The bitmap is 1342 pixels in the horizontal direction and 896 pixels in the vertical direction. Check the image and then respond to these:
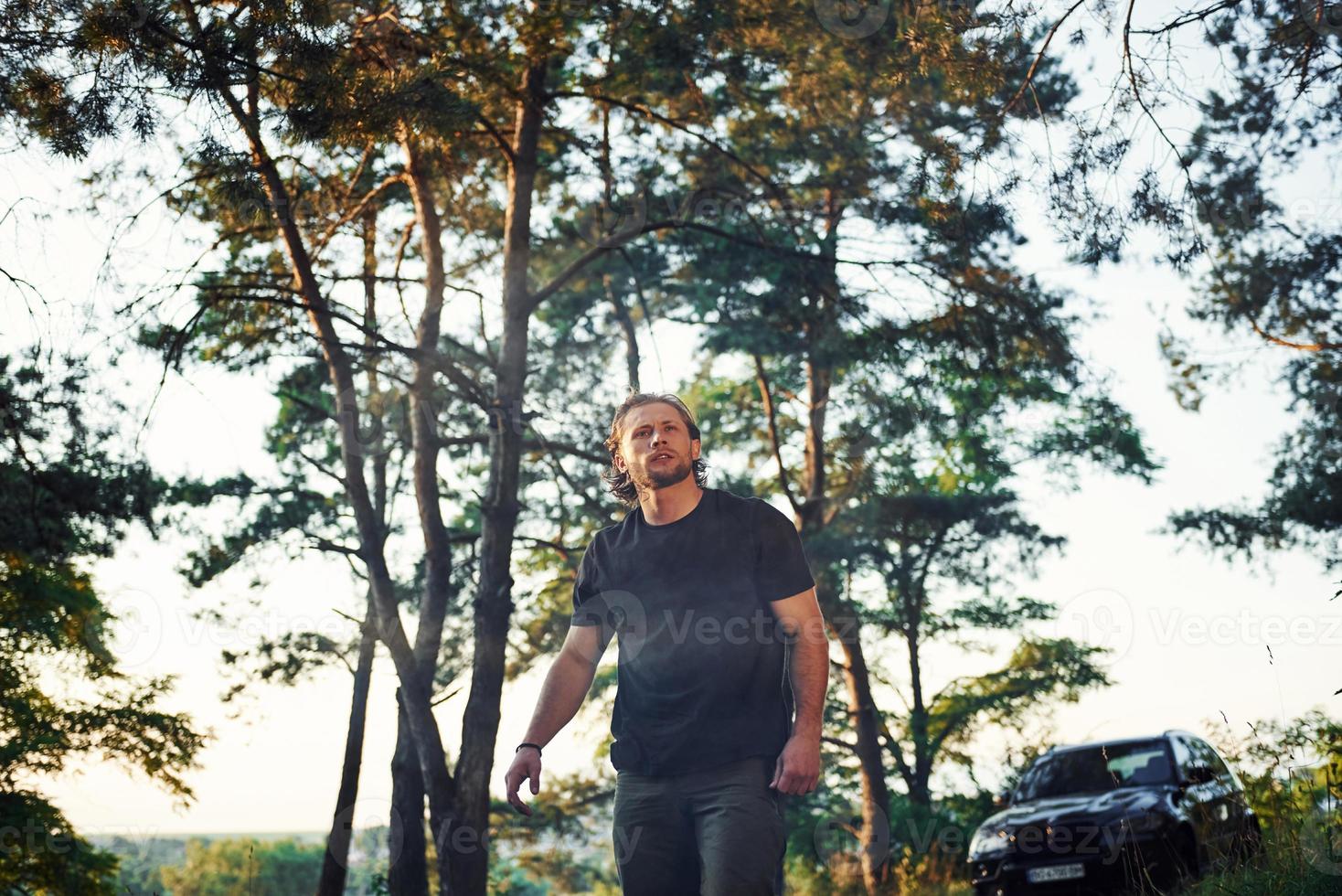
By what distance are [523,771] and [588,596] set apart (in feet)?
1.92

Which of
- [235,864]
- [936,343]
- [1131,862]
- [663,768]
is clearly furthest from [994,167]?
[235,864]

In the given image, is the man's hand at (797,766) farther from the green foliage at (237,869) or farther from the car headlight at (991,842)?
the green foliage at (237,869)

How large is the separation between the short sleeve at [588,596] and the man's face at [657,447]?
0.29 meters

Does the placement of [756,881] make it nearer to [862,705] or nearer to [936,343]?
[936,343]

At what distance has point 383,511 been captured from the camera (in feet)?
71.1

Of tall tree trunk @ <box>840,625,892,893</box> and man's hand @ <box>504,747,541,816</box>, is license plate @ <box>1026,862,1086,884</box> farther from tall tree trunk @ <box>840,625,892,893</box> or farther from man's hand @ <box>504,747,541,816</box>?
tall tree trunk @ <box>840,625,892,893</box>

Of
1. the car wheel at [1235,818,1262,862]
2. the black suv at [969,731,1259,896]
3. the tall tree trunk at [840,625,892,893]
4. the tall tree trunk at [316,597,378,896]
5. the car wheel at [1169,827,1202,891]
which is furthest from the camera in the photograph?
the tall tree trunk at [840,625,892,893]

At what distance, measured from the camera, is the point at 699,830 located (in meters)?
3.38

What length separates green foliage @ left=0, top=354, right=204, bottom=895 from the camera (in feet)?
31.4

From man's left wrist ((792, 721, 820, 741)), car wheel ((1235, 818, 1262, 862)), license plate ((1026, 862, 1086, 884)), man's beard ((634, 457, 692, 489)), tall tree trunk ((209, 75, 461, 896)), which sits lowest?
license plate ((1026, 862, 1086, 884))

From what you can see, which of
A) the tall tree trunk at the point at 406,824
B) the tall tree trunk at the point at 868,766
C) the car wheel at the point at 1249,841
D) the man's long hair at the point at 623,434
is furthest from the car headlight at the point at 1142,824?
the tall tree trunk at the point at 868,766

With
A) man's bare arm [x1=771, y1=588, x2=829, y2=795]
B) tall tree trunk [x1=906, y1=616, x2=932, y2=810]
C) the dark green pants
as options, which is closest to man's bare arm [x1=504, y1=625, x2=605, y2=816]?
the dark green pants

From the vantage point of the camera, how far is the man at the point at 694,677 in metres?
3.37

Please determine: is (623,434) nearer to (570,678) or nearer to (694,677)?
(570,678)
